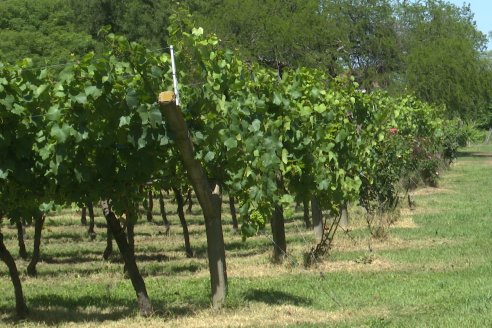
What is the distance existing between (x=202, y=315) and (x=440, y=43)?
131 ft

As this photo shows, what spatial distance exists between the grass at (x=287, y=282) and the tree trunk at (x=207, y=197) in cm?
33

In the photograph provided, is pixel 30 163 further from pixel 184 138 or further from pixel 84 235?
pixel 84 235

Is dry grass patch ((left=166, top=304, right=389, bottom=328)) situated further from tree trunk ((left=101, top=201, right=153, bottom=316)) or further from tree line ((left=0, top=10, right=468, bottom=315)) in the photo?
tree trunk ((left=101, top=201, right=153, bottom=316))

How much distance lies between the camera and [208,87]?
10.7 meters

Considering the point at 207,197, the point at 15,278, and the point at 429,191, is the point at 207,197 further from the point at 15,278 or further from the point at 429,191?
the point at 429,191

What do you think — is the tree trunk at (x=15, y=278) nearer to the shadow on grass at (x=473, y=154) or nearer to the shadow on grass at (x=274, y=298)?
the shadow on grass at (x=274, y=298)

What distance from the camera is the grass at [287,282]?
1103 centimetres

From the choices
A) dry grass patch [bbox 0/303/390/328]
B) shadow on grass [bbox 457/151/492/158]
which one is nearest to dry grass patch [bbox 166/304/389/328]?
dry grass patch [bbox 0/303/390/328]

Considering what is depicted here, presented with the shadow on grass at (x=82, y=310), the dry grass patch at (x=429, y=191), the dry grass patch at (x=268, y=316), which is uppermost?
the dry grass patch at (x=429, y=191)

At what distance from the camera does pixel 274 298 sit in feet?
41.0

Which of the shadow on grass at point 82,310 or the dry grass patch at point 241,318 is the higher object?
the shadow on grass at point 82,310

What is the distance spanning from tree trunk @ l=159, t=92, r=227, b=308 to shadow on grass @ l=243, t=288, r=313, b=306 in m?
0.91

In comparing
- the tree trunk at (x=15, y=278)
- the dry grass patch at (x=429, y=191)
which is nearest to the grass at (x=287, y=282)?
the tree trunk at (x=15, y=278)

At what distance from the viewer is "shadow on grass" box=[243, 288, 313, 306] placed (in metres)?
12.2
